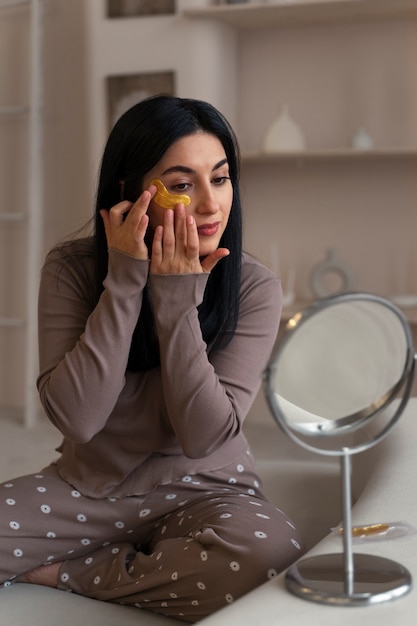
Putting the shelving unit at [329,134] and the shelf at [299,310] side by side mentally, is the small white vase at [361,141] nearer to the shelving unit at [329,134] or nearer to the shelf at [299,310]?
the shelving unit at [329,134]

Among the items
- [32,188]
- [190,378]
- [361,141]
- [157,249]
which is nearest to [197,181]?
[157,249]

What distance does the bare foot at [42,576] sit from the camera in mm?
1665

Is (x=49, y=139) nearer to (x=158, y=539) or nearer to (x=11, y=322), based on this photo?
(x=11, y=322)

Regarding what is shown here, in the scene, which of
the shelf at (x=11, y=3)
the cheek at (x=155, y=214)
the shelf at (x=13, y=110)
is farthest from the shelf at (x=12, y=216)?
the cheek at (x=155, y=214)

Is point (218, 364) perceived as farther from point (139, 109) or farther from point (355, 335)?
point (355, 335)

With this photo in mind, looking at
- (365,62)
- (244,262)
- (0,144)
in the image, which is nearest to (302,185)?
(365,62)

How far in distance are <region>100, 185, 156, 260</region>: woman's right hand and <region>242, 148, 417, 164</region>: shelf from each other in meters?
2.05

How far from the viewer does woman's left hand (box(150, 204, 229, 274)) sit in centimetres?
160

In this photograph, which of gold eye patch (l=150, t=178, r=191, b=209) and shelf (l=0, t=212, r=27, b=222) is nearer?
gold eye patch (l=150, t=178, r=191, b=209)

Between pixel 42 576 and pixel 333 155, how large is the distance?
7.58 ft

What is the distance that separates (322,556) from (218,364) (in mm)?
579

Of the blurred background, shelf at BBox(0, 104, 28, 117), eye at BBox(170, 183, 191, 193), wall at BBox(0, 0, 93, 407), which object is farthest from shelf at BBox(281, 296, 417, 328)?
eye at BBox(170, 183, 191, 193)

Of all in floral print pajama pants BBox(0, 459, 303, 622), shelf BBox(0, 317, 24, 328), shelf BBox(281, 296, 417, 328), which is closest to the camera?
floral print pajama pants BBox(0, 459, 303, 622)

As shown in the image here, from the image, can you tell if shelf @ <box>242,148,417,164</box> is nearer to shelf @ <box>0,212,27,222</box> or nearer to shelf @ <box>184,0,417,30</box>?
shelf @ <box>184,0,417,30</box>
